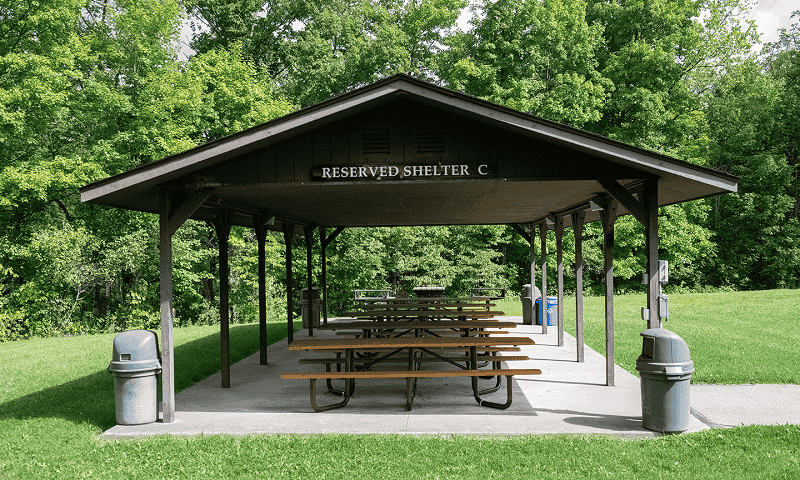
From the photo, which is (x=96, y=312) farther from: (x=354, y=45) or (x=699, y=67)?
(x=699, y=67)

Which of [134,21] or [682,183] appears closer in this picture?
[682,183]

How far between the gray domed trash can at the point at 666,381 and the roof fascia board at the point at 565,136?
1721mm

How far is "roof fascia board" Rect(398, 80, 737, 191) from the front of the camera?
19.5 ft

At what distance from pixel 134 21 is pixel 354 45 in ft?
27.4

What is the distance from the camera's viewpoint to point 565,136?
5980 millimetres

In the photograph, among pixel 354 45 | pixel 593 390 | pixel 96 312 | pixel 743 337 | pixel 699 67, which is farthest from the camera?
pixel 699 67

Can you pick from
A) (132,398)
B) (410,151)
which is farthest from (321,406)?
(410,151)

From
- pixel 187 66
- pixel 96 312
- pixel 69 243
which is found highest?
pixel 187 66

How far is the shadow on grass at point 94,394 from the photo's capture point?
22.6ft

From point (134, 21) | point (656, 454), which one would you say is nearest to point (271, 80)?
point (134, 21)

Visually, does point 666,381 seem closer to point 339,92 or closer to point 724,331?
point 724,331

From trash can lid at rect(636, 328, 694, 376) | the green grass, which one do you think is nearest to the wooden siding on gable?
trash can lid at rect(636, 328, 694, 376)

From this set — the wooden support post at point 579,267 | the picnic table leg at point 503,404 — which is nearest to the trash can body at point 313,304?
the wooden support post at point 579,267

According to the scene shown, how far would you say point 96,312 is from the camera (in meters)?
21.9
